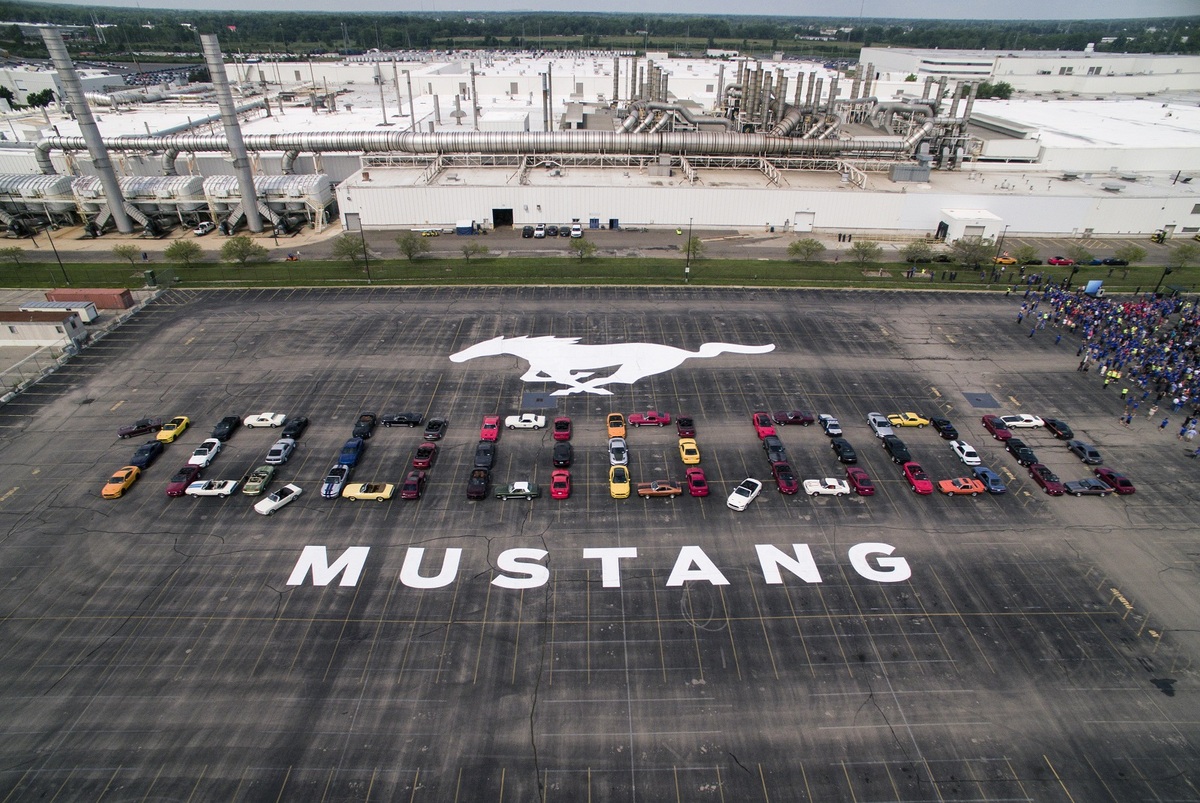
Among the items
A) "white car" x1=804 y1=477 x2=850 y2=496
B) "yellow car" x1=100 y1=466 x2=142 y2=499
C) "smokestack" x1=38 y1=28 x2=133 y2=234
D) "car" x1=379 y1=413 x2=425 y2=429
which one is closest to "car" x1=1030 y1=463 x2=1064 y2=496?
"white car" x1=804 y1=477 x2=850 y2=496

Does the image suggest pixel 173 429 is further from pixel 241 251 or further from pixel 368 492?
pixel 241 251

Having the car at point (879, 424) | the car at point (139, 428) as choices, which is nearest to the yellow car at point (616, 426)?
the car at point (879, 424)

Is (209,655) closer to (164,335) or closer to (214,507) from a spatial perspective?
(214,507)

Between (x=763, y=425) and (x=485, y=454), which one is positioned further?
(x=763, y=425)

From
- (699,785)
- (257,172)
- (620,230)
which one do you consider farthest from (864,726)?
(257,172)

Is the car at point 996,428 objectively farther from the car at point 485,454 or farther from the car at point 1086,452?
the car at point 485,454

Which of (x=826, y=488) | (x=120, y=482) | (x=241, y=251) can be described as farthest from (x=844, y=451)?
(x=241, y=251)
